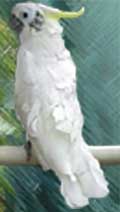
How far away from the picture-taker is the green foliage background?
1630mm

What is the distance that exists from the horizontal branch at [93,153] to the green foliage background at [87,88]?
29 cm

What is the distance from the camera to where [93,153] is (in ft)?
4.28

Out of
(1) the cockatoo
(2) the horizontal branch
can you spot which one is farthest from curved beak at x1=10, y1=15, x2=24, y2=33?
(2) the horizontal branch

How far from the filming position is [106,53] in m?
1.65

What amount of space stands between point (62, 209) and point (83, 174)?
44cm

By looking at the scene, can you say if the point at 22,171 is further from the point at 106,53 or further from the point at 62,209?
the point at 106,53

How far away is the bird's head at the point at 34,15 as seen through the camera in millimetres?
1294

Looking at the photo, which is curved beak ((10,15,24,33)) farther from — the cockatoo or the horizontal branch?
the horizontal branch

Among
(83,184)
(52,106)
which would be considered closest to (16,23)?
(52,106)

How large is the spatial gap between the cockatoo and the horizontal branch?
0.03 metres

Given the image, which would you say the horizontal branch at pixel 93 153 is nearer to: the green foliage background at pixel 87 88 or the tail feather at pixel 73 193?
the tail feather at pixel 73 193

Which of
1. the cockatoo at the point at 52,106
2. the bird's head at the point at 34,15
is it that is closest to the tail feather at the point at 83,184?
the cockatoo at the point at 52,106

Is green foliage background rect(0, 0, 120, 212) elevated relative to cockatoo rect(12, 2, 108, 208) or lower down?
lower down

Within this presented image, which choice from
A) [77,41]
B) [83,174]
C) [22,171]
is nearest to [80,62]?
[77,41]
